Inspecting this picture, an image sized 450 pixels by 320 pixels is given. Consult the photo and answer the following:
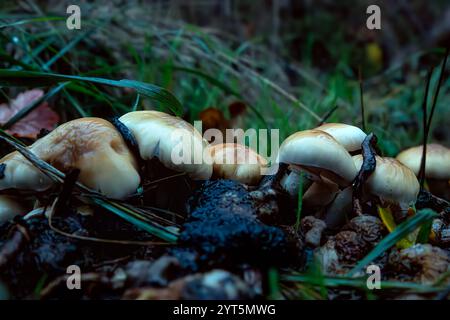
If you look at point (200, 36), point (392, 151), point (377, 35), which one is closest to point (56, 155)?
point (392, 151)

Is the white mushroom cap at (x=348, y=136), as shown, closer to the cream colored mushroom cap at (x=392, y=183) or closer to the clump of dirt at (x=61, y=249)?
the cream colored mushroom cap at (x=392, y=183)

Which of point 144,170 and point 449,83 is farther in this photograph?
point 449,83

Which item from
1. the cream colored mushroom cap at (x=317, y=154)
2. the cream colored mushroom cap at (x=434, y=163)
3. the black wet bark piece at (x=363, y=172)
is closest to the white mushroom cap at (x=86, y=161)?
the cream colored mushroom cap at (x=317, y=154)

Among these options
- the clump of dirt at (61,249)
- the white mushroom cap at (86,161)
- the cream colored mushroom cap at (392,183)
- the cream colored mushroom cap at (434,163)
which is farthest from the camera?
the cream colored mushroom cap at (434,163)

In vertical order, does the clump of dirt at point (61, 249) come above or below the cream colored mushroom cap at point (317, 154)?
below

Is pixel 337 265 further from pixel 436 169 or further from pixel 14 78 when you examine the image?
pixel 14 78

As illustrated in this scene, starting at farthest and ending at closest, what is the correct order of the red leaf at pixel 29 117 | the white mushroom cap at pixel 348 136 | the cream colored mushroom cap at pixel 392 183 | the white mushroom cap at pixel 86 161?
the red leaf at pixel 29 117 < the white mushroom cap at pixel 348 136 < the cream colored mushroom cap at pixel 392 183 < the white mushroom cap at pixel 86 161

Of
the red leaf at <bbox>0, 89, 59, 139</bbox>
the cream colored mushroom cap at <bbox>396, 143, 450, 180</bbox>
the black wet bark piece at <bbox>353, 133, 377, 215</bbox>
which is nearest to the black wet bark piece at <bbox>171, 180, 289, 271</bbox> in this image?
the black wet bark piece at <bbox>353, 133, 377, 215</bbox>
